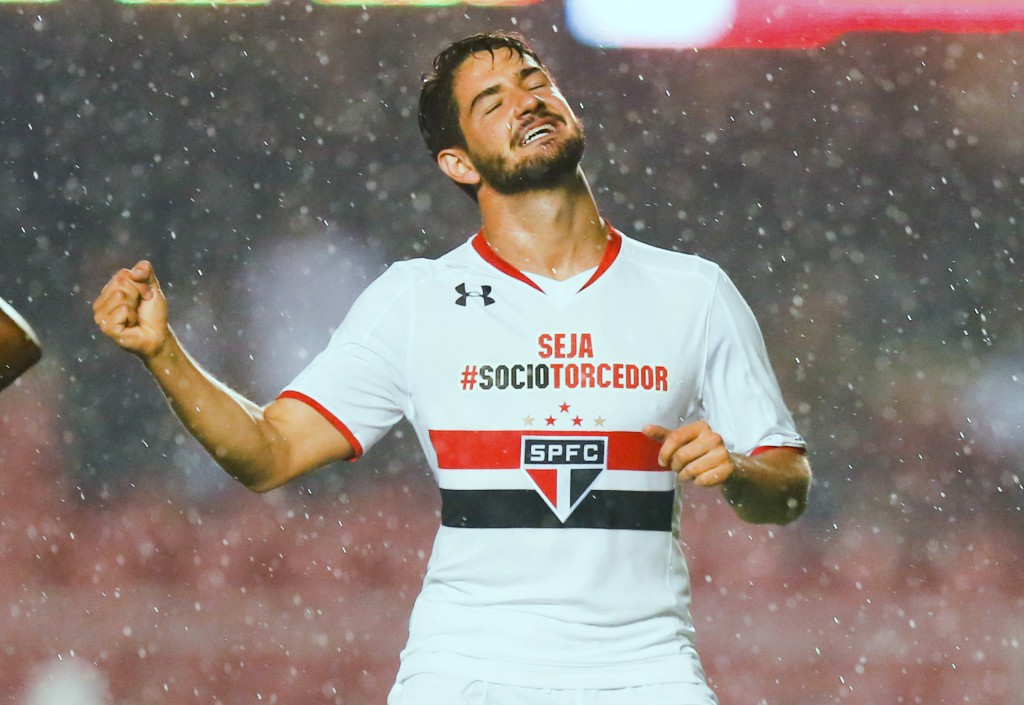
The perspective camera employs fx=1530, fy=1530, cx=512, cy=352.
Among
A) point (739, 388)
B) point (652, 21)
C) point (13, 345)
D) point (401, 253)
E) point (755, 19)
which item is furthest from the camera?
point (401, 253)

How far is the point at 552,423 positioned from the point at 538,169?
0.58 m

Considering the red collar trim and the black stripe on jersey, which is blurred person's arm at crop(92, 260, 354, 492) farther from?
the red collar trim

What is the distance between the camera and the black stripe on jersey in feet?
9.80

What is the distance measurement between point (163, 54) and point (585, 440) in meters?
14.9

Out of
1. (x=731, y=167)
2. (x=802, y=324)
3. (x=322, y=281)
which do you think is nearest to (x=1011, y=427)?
(x=802, y=324)

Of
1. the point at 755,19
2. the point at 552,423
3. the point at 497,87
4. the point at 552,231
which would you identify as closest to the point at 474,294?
the point at 552,231

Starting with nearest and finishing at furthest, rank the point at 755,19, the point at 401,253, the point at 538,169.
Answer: the point at 538,169 < the point at 755,19 < the point at 401,253

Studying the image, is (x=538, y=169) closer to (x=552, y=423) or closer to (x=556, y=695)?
(x=552, y=423)

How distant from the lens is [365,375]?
128 inches

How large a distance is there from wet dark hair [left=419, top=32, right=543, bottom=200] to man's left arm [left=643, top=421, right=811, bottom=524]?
3.14ft

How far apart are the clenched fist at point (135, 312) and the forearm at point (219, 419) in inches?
1.2

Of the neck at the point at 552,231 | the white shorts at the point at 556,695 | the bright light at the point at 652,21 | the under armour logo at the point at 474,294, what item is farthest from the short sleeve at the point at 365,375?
the bright light at the point at 652,21

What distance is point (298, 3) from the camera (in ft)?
55.2

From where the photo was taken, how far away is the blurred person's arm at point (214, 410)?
9.48 feet
